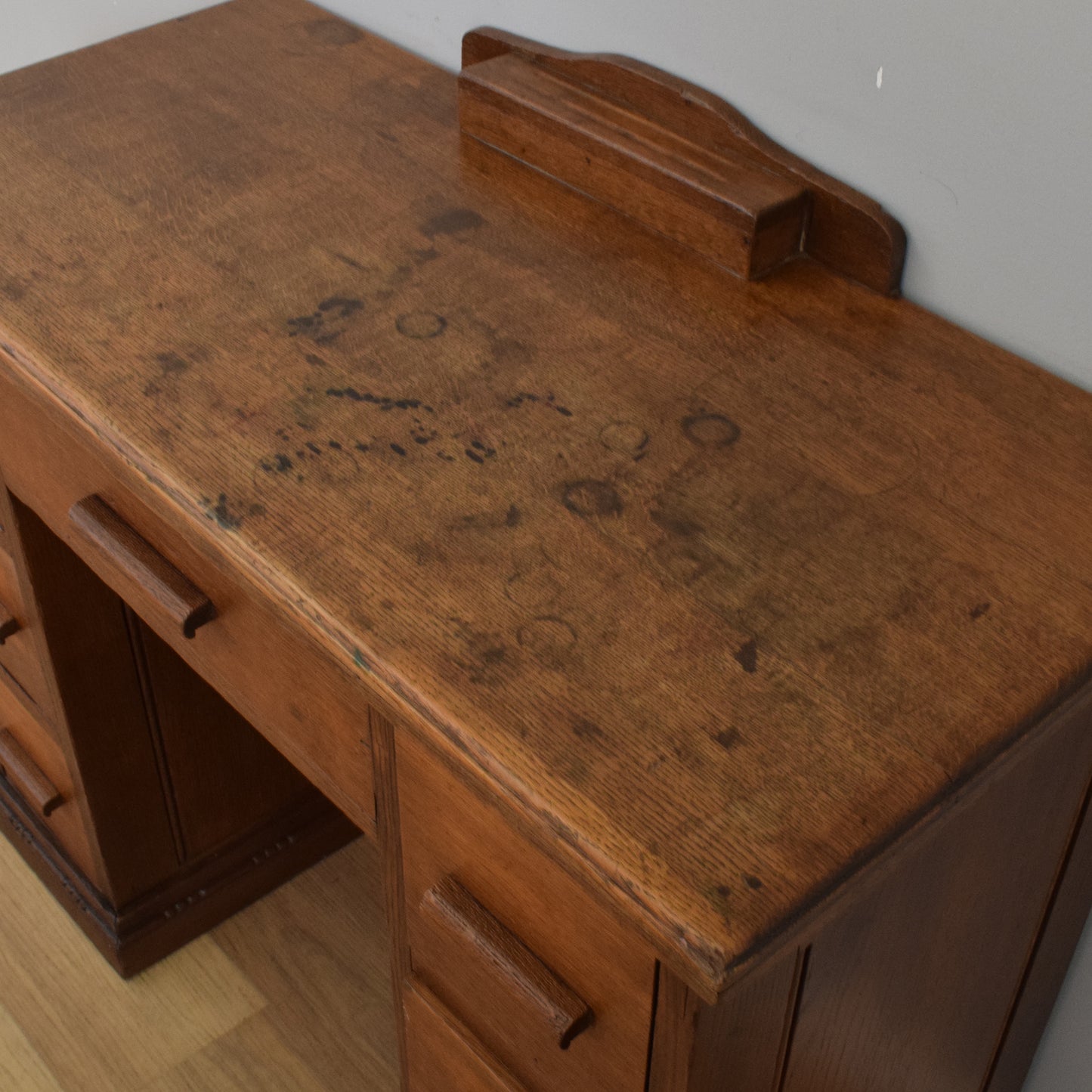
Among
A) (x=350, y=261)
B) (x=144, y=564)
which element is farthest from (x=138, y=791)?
(x=350, y=261)

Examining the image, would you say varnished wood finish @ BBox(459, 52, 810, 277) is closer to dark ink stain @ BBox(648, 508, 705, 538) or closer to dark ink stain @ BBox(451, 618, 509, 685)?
dark ink stain @ BBox(648, 508, 705, 538)

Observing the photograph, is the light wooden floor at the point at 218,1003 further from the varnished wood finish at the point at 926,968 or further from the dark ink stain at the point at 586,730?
the dark ink stain at the point at 586,730

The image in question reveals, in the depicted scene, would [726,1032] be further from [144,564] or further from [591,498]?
[144,564]

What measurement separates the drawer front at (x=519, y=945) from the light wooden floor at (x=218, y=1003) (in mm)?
747

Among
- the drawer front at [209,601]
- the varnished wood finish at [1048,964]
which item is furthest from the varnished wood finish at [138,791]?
the varnished wood finish at [1048,964]

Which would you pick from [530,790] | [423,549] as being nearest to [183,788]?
[423,549]

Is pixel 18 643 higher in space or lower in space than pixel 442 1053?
lower

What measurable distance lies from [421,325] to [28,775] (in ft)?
2.90

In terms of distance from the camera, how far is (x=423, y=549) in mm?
773

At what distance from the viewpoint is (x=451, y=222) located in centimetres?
107

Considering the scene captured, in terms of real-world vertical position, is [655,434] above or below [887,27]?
below

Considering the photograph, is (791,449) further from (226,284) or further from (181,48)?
(181,48)

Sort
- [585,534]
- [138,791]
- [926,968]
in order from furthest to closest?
1. [138,791]
2. [926,968]
3. [585,534]

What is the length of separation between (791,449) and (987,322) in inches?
8.3
